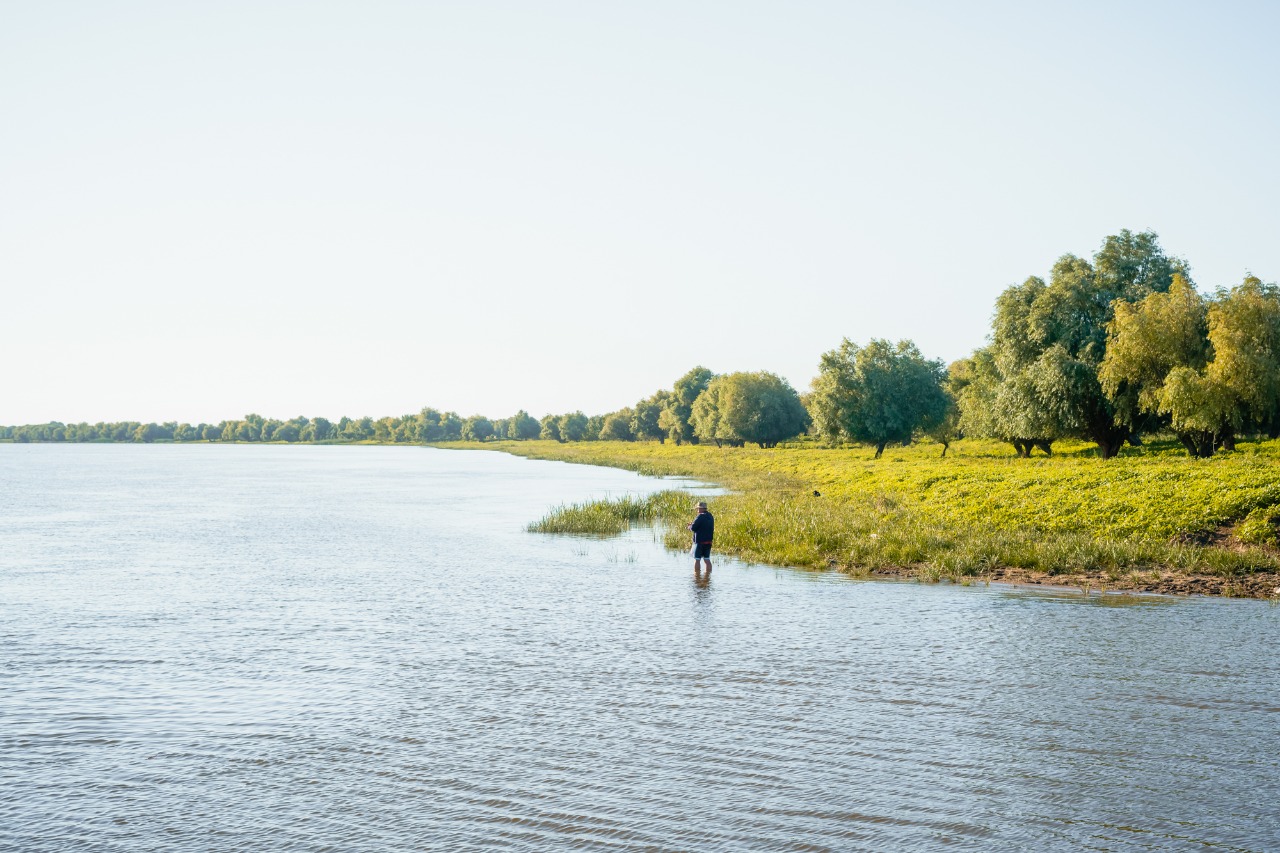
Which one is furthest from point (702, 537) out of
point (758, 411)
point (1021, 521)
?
point (758, 411)

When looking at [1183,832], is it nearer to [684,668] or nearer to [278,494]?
[684,668]

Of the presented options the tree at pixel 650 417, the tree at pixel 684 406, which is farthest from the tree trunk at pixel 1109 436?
the tree at pixel 650 417

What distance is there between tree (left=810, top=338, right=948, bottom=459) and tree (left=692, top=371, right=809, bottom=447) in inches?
1734

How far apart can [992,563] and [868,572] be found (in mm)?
3412

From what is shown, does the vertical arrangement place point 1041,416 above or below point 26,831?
above

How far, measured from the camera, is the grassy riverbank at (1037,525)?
2578 cm

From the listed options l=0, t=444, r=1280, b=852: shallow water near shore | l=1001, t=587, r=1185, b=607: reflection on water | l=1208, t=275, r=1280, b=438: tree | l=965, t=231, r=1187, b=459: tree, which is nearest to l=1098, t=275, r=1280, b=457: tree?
l=1208, t=275, r=1280, b=438: tree

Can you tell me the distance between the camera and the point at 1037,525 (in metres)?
31.9

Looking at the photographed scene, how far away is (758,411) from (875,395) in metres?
48.4

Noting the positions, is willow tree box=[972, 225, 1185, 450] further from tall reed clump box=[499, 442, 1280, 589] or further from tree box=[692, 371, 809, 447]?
tree box=[692, 371, 809, 447]

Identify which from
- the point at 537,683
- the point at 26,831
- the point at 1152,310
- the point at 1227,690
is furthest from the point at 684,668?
the point at 1152,310

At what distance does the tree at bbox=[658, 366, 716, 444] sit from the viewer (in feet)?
557

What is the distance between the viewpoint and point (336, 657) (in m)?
18.0

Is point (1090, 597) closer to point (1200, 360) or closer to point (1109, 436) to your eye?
point (1200, 360)
